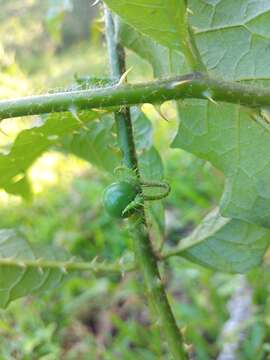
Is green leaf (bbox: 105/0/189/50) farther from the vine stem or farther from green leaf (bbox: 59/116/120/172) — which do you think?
green leaf (bbox: 59/116/120/172)

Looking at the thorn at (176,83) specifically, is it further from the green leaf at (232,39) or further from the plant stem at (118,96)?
the green leaf at (232,39)

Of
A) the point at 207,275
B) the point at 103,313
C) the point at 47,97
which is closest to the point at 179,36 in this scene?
the point at 47,97

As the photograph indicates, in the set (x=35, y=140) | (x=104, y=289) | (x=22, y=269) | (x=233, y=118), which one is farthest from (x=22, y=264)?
(x=104, y=289)

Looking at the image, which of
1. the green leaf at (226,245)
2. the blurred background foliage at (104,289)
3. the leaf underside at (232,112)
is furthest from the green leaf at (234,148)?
the blurred background foliage at (104,289)

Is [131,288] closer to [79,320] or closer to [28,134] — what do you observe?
[79,320]

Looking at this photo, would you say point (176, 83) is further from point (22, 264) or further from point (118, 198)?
point (22, 264)

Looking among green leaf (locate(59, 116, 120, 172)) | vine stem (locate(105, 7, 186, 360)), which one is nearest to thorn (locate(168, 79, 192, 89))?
vine stem (locate(105, 7, 186, 360))
